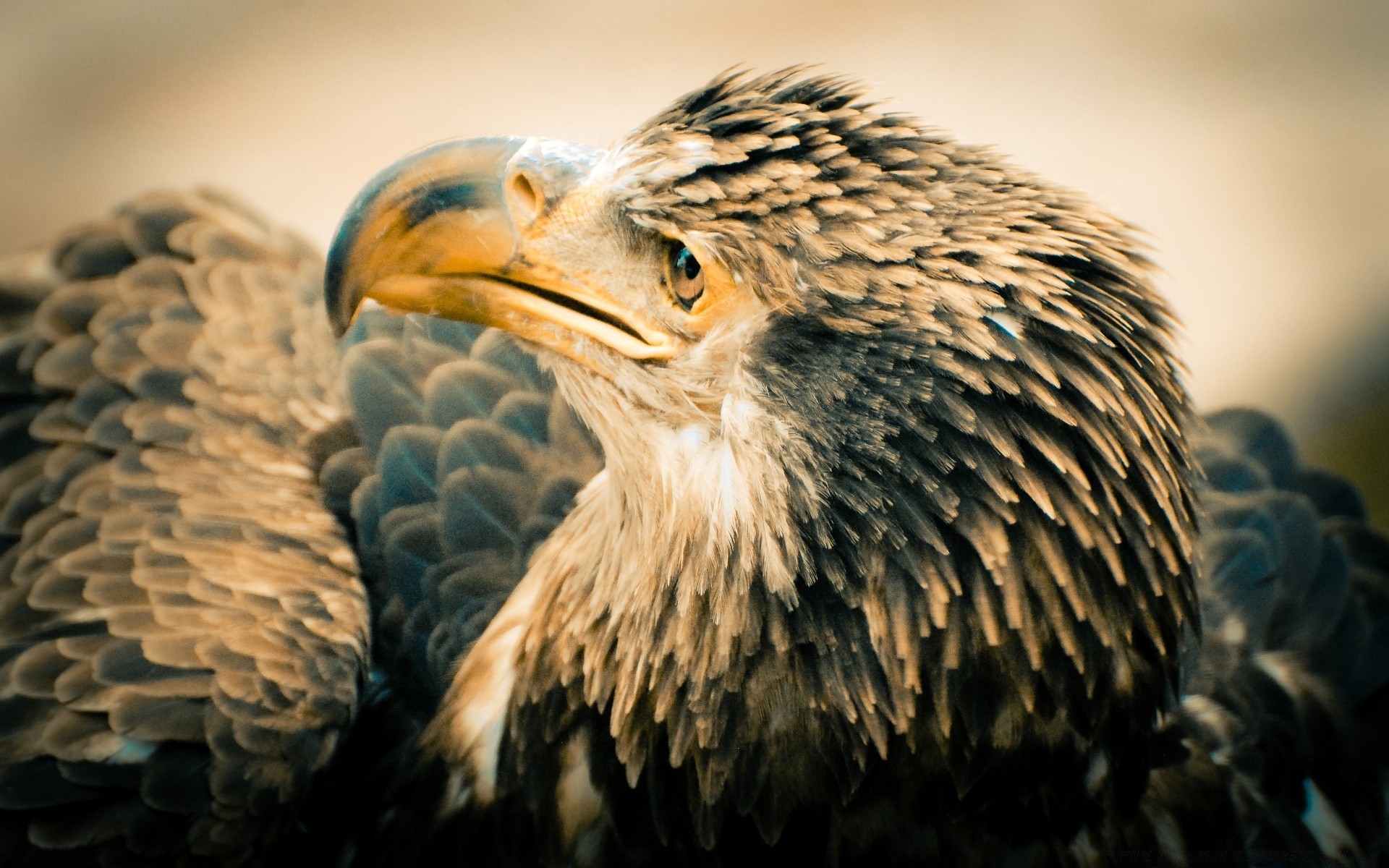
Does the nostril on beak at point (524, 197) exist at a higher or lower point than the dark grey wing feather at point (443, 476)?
higher

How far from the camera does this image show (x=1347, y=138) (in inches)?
240

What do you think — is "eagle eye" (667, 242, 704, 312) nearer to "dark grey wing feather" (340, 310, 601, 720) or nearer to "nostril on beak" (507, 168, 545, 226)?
"nostril on beak" (507, 168, 545, 226)

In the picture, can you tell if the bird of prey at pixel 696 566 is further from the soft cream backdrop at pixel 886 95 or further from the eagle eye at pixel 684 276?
the soft cream backdrop at pixel 886 95

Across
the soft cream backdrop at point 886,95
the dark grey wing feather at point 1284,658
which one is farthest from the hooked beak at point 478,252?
the soft cream backdrop at point 886,95

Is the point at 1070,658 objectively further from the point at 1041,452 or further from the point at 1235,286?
the point at 1235,286

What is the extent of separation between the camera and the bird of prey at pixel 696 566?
1625 mm

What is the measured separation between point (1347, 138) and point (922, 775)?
5574 mm

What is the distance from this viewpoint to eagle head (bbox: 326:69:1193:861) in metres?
1.61

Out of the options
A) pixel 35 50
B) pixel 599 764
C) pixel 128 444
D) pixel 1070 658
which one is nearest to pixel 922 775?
pixel 1070 658

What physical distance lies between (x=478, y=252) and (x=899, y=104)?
3978 millimetres

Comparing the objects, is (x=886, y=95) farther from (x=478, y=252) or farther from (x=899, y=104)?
(x=478, y=252)

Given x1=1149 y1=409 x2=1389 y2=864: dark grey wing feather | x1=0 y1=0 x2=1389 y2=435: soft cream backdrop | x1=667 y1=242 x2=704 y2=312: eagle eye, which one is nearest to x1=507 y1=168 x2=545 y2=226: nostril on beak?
x1=667 y1=242 x2=704 y2=312: eagle eye

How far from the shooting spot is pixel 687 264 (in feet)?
5.75

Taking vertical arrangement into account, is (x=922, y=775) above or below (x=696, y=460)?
below
